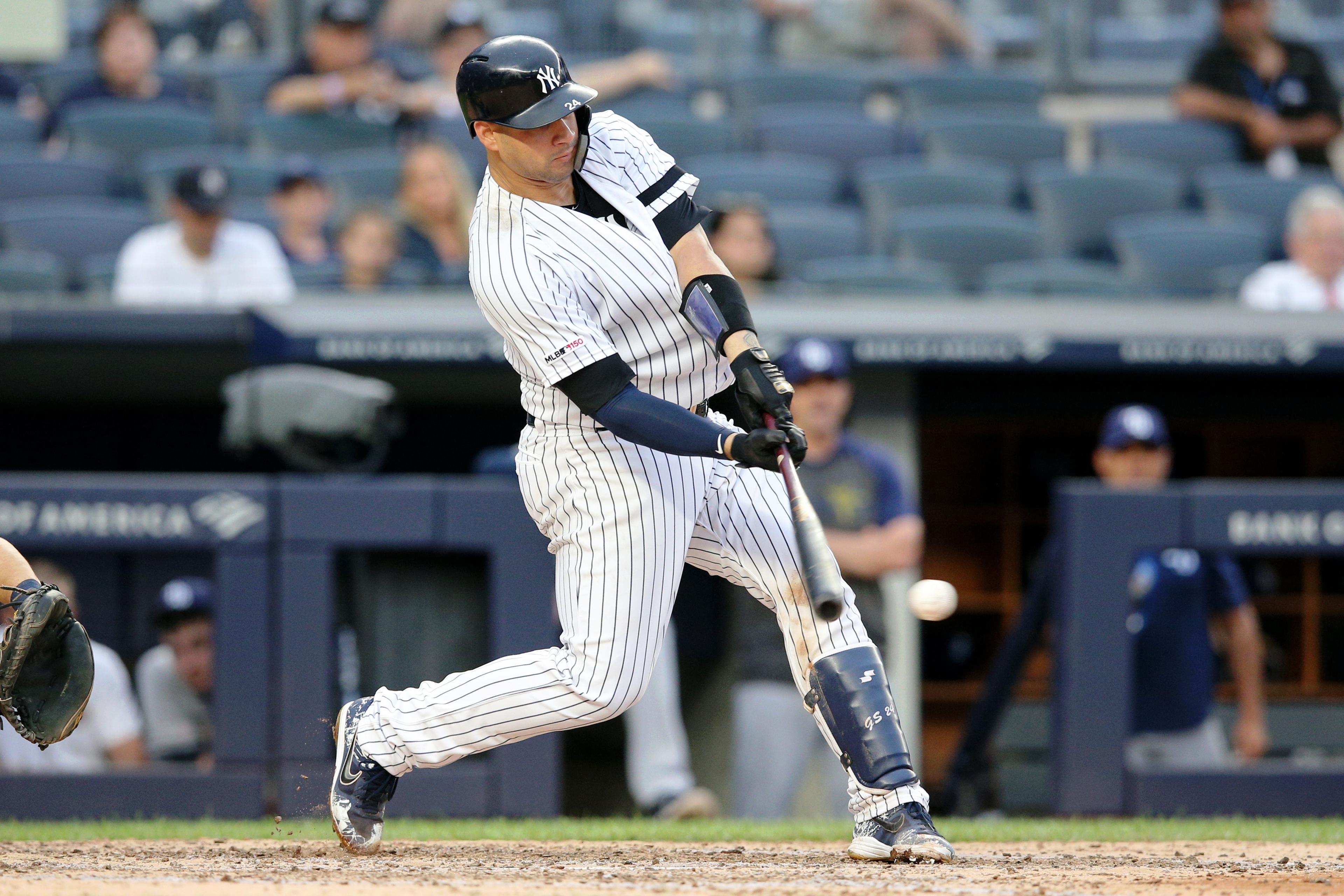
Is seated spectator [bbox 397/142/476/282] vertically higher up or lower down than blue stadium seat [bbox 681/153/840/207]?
lower down

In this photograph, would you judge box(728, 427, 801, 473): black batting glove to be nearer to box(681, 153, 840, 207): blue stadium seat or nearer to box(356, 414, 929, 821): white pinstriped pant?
box(356, 414, 929, 821): white pinstriped pant

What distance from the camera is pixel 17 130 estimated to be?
7.18m

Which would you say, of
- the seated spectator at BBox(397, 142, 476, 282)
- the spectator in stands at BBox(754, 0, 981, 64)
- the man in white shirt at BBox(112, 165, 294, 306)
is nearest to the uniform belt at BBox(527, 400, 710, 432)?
the man in white shirt at BBox(112, 165, 294, 306)

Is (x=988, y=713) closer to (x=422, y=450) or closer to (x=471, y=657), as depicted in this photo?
(x=471, y=657)

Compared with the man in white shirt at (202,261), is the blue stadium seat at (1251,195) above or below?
above

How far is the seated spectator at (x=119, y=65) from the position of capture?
7074 millimetres

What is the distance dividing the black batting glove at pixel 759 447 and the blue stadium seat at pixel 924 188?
425cm

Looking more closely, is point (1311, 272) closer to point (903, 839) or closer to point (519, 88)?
point (903, 839)

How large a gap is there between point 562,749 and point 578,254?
2.96 metres

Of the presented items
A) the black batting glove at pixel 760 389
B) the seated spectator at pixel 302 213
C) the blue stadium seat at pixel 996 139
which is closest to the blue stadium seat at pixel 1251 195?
the blue stadium seat at pixel 996 139

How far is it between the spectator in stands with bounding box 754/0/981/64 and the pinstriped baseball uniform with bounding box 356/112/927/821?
5.33 meters

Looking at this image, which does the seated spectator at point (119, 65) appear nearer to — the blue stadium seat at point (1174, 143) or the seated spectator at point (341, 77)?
the seated spectator at point (341, 77)

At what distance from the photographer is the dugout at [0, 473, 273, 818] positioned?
15.1ft

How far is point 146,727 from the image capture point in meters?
4.96
